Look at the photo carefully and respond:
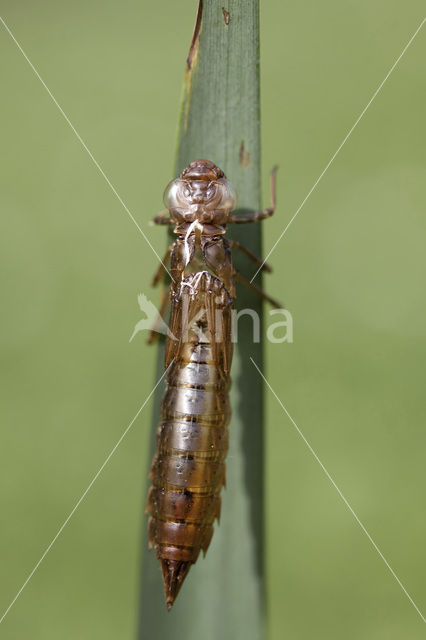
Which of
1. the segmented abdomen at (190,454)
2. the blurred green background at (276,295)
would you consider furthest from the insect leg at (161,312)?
the blurred green background at (276,295)

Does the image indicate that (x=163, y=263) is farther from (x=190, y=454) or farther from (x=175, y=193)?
(x=190, y=454)

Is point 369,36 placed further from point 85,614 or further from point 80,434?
point 85,614

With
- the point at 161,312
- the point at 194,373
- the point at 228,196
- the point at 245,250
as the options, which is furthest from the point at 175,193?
the point at 194,373

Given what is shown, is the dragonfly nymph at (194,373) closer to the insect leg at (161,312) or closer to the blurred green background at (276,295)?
the insect leg at (161,312)

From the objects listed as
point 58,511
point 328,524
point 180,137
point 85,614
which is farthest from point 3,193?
point 328,524

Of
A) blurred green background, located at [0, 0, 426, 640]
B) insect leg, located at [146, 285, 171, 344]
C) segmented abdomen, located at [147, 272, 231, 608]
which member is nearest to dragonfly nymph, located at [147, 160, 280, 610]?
segmented abdomen, located at [147, 272, 231, 608]

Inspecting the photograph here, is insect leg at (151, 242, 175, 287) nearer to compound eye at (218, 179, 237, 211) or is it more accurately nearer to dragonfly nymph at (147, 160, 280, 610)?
dragonfly nymph at (147, 160, 280, 610)
